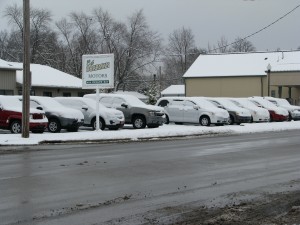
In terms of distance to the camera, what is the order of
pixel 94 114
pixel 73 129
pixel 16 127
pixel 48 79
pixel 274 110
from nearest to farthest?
1. pixel 16 127
2. pixel 73 129
3. pixel 94 114
4. pixel 274 110
5. pixel 48 79

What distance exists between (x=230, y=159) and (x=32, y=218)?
788cm

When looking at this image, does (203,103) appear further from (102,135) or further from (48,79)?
(48,79)

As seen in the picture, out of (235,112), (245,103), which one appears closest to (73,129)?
(235,112)

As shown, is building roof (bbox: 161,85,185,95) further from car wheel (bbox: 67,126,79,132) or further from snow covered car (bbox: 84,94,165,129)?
car wheel (bbox: 67,126,79,132)

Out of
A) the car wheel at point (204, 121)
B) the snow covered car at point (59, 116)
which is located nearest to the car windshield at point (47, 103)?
the snow covered car at point (59, 116)

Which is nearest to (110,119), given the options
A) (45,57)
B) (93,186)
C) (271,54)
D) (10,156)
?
(10,156)

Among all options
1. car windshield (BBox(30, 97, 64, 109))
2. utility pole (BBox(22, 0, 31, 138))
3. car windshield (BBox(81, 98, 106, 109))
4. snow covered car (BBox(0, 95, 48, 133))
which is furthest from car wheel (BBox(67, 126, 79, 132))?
utility pole (BBox(22, 0, 31, 138))

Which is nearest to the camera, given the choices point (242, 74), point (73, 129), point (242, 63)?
point (73, 129)

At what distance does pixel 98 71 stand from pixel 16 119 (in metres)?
5.39

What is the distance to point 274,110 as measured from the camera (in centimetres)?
3731

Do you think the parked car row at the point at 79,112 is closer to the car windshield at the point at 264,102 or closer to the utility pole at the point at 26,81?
the utility pole at the point at 26,81

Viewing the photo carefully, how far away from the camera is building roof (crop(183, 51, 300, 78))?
60688 mm

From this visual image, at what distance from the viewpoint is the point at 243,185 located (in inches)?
380

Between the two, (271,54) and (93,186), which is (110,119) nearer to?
(93,186)
